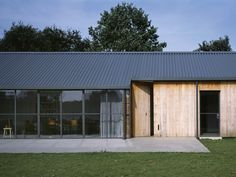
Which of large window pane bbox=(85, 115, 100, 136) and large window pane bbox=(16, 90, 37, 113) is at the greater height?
large window pane bbox=(16, 90, 37, 113)

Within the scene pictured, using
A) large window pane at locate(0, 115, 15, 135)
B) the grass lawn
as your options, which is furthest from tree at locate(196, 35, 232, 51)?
the grass lawn

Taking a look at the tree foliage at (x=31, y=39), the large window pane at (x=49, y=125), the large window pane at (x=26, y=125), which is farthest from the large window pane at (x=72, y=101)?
the tree foliage at (x=31, y=39)

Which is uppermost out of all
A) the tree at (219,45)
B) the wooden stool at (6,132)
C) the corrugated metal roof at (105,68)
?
the tree at (219,45)

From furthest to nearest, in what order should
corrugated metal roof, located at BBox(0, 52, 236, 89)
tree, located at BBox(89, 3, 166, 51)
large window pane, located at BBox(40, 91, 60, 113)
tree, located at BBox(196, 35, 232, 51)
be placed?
tree, located at BBox(196, 35, 232, 51) → tree, located at BBox(89, 3, 166, 51) → corrugated metal roof, located at BBox(0, 52, 236, 89) → large window pane, located at BBox(40, 91, 60, 113)

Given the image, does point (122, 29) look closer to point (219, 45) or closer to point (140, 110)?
point (219, 45)

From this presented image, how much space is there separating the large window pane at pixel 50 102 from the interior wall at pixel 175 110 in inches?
209

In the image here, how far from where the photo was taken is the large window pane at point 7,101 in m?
22.8

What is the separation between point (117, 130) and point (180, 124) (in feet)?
11.4

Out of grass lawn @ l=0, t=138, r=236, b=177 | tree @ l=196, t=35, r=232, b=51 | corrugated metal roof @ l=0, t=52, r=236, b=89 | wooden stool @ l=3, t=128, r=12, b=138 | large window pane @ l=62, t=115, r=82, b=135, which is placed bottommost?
grass lawn @ l=0, t=138, r=236, b=177

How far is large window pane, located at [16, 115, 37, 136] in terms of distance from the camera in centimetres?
2264

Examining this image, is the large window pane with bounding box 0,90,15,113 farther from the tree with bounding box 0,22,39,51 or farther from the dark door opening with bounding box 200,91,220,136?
the tree with bounding box 0,22,39,51

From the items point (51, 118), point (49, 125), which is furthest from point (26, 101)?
point (49, 125)

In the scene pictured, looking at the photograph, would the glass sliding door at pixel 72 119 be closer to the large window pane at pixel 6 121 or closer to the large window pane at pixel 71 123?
the large window pane at pixel 71 123

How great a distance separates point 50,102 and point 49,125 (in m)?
1.23
